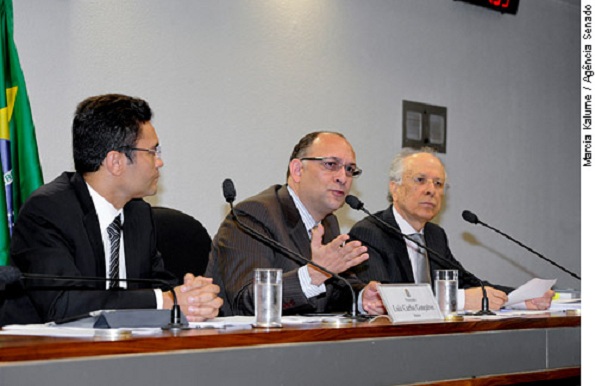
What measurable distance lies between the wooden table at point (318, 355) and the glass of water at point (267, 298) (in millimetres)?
112

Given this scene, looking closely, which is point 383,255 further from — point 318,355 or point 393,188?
point 318,355

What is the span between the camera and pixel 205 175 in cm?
436

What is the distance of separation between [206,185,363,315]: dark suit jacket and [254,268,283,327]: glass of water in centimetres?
62

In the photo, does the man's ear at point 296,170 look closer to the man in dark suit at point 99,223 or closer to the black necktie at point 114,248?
the man in dark suit at point 99,223

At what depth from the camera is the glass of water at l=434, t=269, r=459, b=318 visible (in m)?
2.81

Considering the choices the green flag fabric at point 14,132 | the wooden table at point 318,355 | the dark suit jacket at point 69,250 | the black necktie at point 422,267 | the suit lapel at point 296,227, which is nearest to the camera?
the wooden table at point 318,355

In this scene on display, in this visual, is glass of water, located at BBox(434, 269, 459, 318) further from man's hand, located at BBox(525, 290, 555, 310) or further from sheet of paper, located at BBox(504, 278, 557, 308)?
man's hand, located at BBox(525, 290, 555, 310)

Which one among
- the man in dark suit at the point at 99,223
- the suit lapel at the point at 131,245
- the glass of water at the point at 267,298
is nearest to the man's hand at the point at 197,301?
the man in dark suit at the point at 99,223

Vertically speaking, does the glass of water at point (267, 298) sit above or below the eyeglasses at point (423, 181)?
below

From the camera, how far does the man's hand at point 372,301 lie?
2961 mm

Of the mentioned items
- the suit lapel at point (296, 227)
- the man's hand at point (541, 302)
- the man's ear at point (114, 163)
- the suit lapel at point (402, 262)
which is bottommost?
the man's hand at point (541, 302)

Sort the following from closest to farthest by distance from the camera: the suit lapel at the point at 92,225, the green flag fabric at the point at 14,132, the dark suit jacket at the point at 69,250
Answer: the dark suit jacket at the point at 69,250 < the suit lapel at the point at 92,225 < the green flag fabric at the point at 14,132

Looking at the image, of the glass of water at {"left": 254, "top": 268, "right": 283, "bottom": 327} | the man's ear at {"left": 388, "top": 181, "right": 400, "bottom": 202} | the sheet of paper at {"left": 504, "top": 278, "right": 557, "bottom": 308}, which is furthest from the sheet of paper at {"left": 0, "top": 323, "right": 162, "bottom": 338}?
the man's ear at {"left": 388, "top": 181, "right": 400, "bottom": 202}

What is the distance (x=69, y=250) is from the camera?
2.65 m
